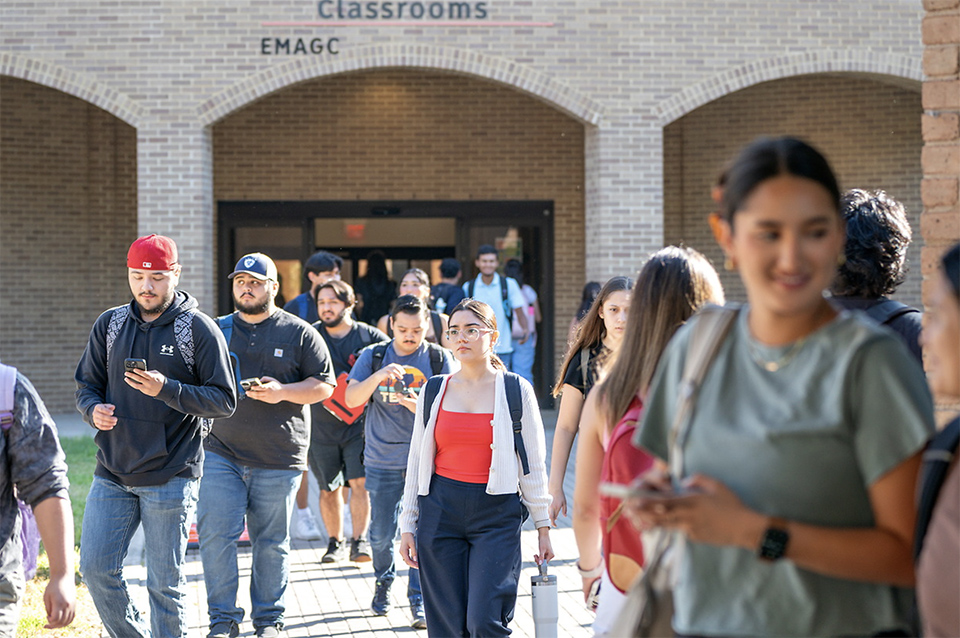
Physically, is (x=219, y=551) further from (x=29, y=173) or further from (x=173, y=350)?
(x=29, y=173)

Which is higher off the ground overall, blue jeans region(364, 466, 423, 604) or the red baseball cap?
the red baseball cap

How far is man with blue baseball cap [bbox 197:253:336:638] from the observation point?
19.7ft

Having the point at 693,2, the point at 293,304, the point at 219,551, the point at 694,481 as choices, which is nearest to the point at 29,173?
the point at 293,304

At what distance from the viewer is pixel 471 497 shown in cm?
484

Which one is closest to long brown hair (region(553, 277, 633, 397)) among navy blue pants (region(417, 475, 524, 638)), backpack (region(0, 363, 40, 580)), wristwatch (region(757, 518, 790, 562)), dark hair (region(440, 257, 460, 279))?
navy blue pants (region(417, 475, 524, 638))

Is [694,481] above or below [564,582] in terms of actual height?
above

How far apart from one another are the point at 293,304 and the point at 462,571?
16.6ft

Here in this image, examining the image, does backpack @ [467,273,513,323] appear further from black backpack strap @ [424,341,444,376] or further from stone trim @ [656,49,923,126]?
black backpack strap @ [424,341,444,376]

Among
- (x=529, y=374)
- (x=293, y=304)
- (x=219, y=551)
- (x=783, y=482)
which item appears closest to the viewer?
(x=783, y=482)

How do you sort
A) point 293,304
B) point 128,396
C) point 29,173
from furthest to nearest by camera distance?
1. point 29,173
2. point 293,304
3. point 128,396

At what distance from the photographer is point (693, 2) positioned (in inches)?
524

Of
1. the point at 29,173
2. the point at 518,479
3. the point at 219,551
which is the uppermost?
the point at 29,173

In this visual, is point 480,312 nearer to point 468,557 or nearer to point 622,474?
point 468,557

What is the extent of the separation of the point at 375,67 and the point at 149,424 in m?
8.81
